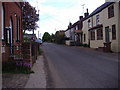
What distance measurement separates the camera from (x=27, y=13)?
162 ft

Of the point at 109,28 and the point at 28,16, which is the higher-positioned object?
the point at 28,16

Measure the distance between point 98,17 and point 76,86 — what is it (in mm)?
28021

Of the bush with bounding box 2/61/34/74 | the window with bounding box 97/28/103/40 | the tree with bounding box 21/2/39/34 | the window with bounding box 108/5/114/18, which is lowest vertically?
the bush with bounding box 2/61/34/74

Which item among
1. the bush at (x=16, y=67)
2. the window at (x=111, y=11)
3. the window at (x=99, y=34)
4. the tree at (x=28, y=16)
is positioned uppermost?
the tree at (x=28, y=16)

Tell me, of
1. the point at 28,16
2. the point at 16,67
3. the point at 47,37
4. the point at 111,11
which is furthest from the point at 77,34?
the point at 47,37

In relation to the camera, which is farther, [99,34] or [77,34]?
[77,34]

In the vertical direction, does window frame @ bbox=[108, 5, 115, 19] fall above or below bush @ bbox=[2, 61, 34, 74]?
above

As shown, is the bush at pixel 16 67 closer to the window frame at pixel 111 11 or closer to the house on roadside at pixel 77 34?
the window frame at pixel 111 11

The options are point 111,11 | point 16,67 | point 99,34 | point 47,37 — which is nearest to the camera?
point 16,67

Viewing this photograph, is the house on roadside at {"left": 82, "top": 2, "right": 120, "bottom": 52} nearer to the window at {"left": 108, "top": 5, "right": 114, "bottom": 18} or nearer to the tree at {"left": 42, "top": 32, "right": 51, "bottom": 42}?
the window at {"left": 108, "top": 5, "right": 114, "bottom": 18}

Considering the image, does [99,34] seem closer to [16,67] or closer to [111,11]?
[111,11]

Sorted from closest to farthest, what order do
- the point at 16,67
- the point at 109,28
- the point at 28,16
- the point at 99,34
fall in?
the point at 16,67
the point at 109,28
the point at 99,34
the point at 28,16

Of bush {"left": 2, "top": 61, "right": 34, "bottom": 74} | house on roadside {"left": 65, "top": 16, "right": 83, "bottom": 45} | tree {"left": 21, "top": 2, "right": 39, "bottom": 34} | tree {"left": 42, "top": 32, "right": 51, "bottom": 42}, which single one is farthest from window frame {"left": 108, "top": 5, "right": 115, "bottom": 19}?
tree {"left": 42, "top": 32, "right": 51, "bottom": 42}

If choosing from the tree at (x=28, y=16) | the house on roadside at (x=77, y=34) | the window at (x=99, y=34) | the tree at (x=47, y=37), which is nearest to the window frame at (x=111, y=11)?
the window at (x=99, y=34)
